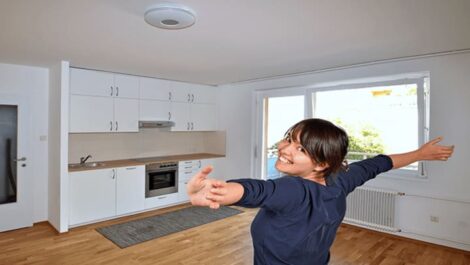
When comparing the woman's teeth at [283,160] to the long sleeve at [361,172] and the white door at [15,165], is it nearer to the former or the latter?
the long sleeve at [361,172]

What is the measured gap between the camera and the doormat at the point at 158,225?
3.93 m

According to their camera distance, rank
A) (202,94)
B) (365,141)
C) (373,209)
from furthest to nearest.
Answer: (202,94)
(365,141)
(373,209)

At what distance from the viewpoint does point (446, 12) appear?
2213 mm

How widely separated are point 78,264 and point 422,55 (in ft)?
15.2

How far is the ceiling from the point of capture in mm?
2139

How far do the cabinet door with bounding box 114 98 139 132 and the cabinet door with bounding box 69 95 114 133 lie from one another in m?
0.10

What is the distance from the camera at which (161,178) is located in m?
5.35

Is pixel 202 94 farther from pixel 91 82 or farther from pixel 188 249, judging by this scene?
pixel 188 249

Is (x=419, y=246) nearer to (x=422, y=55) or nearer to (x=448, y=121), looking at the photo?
(x=448, y=121)

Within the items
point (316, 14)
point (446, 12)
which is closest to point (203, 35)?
point (316, 14)

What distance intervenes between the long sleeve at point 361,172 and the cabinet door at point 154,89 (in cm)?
440

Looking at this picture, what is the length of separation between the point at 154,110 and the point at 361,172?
4496mm

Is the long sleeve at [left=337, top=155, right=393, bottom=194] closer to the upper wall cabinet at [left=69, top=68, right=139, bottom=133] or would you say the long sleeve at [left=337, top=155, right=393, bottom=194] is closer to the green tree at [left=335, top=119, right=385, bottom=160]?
the green tree at [left=335, top=119, right=385, bottom=160]

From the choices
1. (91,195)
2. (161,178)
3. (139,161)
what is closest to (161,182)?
(161,178)
